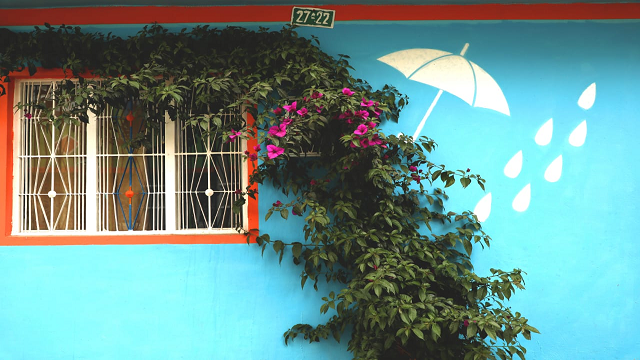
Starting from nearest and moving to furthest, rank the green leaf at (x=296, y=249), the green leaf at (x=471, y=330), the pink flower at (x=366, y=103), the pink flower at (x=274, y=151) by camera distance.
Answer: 1. the green leaf at (x=471, y=330)
2. the pink flower at (x=274, y=151)
3. the pink flower at (x=366, y=103)
4. the green leaf at (x=296, y=249)

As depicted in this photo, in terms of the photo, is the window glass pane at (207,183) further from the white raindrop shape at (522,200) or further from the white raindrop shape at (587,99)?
the white raindrop shape at (587,99)

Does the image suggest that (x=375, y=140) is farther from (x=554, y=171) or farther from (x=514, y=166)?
(x=554, y=171)

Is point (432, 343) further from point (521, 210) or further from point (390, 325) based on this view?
point (521, 210)

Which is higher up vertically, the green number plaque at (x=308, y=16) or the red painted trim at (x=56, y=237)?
the green number plaque at (x=308, y=16)

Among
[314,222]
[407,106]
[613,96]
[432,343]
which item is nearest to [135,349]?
[314,222]

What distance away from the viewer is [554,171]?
373 cm

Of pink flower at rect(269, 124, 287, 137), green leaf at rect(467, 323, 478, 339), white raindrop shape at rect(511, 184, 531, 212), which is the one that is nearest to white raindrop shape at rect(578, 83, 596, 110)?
white raindrop shape at rect(511, 184, 531, 212)

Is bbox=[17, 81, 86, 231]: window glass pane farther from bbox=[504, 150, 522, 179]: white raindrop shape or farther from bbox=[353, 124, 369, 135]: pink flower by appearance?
bbox=[504, 150, 522, 179]: white raindrop shape

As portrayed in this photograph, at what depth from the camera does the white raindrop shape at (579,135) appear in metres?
3.75

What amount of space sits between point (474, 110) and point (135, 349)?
3.04m

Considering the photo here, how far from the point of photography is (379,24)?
3.78 m

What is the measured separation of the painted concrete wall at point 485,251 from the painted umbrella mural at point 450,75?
0.04m

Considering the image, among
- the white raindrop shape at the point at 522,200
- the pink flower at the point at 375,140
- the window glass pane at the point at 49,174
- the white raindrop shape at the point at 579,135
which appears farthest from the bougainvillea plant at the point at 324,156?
the white raindrop shape at the point at 579,135

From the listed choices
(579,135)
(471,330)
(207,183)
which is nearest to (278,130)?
(207,183)
